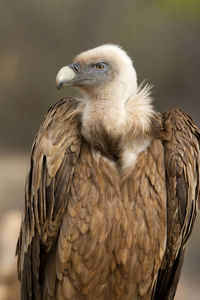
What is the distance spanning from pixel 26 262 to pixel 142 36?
109cm

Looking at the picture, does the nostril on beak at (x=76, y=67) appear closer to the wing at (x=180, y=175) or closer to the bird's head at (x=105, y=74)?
the bird's head at (x=105, y=74)

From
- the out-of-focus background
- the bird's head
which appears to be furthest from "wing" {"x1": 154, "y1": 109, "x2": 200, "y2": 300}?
the out-of-focus background

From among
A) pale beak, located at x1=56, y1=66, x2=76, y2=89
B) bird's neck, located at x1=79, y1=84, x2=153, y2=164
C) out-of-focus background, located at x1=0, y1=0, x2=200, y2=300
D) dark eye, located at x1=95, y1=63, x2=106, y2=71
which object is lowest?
bird's neck, located at x1=79, y1=84, x2=153, y2=164

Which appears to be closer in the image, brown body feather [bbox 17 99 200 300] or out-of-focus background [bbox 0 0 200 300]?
brown body feather [bbox 17 99 200 300]

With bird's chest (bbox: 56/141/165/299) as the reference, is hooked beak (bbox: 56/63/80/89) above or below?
above

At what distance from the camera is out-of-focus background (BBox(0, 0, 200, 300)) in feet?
7.64

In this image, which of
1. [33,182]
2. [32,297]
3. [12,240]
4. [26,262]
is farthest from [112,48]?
[12,240]

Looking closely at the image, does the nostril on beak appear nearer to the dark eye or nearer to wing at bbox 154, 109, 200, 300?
the dark eye

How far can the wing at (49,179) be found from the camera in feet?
5.20

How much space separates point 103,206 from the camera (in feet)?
5.32

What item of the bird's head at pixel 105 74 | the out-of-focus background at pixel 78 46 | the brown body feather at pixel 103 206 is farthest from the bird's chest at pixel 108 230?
the out-of-focus background at pixel 78 46

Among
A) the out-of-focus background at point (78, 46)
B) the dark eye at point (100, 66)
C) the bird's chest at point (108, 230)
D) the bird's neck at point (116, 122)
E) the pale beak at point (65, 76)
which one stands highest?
the out-of-focus background at point (78, 46)

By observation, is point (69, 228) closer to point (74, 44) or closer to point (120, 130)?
point (120, 130)

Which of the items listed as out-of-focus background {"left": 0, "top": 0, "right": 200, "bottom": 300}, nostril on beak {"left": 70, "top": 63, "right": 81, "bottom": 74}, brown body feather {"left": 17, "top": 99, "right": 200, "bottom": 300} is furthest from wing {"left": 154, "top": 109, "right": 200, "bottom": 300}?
out-of-focus background {"left": 0, "top": 0, "right": 200, "bottom": 300}
